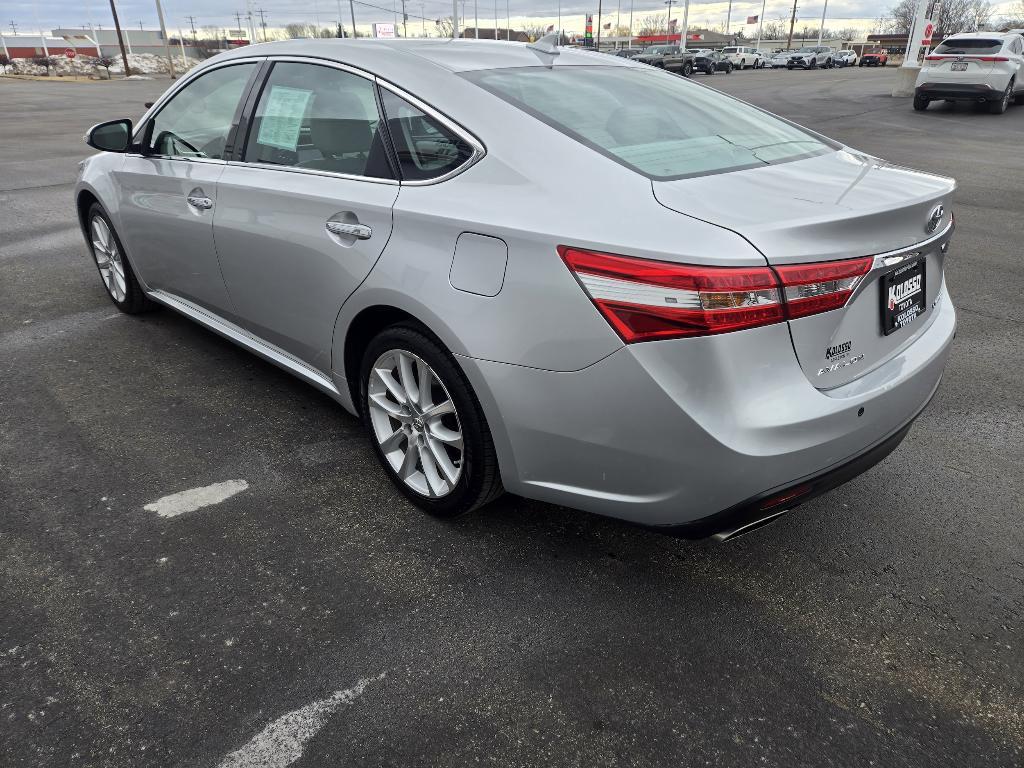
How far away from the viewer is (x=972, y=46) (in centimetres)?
1673

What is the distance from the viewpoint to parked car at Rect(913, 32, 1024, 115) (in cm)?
1658

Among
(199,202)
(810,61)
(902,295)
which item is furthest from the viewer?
(810,61)

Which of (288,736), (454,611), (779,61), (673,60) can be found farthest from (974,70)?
(779,61)

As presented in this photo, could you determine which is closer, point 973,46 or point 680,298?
point 680,298

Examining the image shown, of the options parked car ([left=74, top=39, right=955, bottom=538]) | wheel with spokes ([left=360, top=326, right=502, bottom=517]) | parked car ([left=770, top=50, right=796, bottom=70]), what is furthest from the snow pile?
wheel with spokes ([left=360, top=326, right=502, bottom=517])

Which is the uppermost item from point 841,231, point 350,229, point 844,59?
point 841,231

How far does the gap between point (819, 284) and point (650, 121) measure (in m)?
1.05

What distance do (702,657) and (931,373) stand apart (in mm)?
1169

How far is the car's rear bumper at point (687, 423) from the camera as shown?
6.40 feet

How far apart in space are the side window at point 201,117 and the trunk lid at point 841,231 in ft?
7.55

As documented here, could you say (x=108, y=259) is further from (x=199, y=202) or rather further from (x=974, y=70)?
(x=974, y=70)

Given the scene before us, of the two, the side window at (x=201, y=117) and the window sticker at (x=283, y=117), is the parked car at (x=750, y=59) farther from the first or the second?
the window sticker at (x=283, y=117)

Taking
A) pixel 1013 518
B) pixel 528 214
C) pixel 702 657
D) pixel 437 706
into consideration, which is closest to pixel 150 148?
pixel 528 214

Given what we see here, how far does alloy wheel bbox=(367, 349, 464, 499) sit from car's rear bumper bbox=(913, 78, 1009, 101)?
60.5ft
